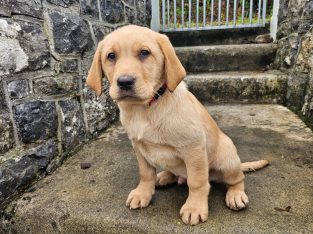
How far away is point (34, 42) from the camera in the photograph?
74.5 inches

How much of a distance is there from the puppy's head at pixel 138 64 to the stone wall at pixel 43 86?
0.64m

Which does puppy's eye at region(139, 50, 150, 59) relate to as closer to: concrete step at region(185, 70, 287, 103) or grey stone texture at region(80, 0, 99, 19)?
grey stone texture at region(80, 0, 99, 19)

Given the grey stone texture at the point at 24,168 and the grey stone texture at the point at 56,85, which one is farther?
the grey stone texture at the point at 56,85

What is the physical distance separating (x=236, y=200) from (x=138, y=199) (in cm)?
53

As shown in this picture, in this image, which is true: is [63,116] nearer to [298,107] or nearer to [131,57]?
[131,57]

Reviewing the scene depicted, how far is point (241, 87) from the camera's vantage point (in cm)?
339

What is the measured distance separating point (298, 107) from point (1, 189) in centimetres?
268

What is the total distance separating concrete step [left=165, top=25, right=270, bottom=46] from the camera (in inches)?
173

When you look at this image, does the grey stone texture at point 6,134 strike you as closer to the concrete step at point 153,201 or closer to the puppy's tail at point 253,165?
the concrete step at point 153,201

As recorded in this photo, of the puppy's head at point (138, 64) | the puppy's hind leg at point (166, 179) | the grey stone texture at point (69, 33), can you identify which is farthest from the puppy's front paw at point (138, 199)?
the grey stone texture at point (69, 33)

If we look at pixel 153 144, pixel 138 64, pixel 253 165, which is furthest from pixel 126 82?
pixel 253 165

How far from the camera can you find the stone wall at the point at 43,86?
5.67 ft

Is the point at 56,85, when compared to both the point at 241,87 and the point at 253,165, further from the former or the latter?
the point at 241,87

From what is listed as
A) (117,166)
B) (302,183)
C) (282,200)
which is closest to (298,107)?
(302,183)
